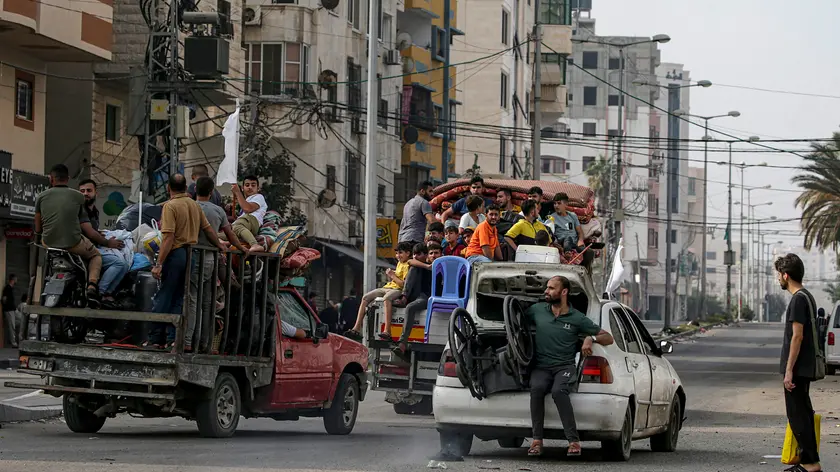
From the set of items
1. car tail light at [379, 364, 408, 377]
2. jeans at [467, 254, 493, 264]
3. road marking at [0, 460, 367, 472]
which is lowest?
road marking at [0, 460, 367, 472]

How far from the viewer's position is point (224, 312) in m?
15.7

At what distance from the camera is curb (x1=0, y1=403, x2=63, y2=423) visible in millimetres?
17469

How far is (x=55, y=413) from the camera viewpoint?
1848 cm

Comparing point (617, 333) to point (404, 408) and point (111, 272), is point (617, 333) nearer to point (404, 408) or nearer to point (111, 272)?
point (111, 272)

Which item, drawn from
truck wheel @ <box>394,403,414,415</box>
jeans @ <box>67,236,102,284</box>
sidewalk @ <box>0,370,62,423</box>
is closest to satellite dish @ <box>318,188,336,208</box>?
sidewalk @ <box>0,370,62,423</box>

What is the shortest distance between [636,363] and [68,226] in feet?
18.9

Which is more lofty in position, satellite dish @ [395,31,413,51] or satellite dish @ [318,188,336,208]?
satellite dish @ [395,31,413,51]

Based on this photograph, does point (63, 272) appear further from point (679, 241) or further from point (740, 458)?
point (679, 241)

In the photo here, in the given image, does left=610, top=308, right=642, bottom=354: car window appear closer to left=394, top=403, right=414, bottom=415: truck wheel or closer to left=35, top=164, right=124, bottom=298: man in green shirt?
left=35, top=164, right=124, bottom=298: man in green shirt

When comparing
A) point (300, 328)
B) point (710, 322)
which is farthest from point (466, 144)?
point (300, 328)

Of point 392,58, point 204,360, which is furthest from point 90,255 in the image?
point 392,58

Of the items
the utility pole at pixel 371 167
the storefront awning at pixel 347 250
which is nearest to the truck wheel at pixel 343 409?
the utility pole at pixel 371 167

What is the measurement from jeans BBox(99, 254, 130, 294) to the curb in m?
2.72

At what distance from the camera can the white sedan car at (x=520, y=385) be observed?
1338 centimetres
